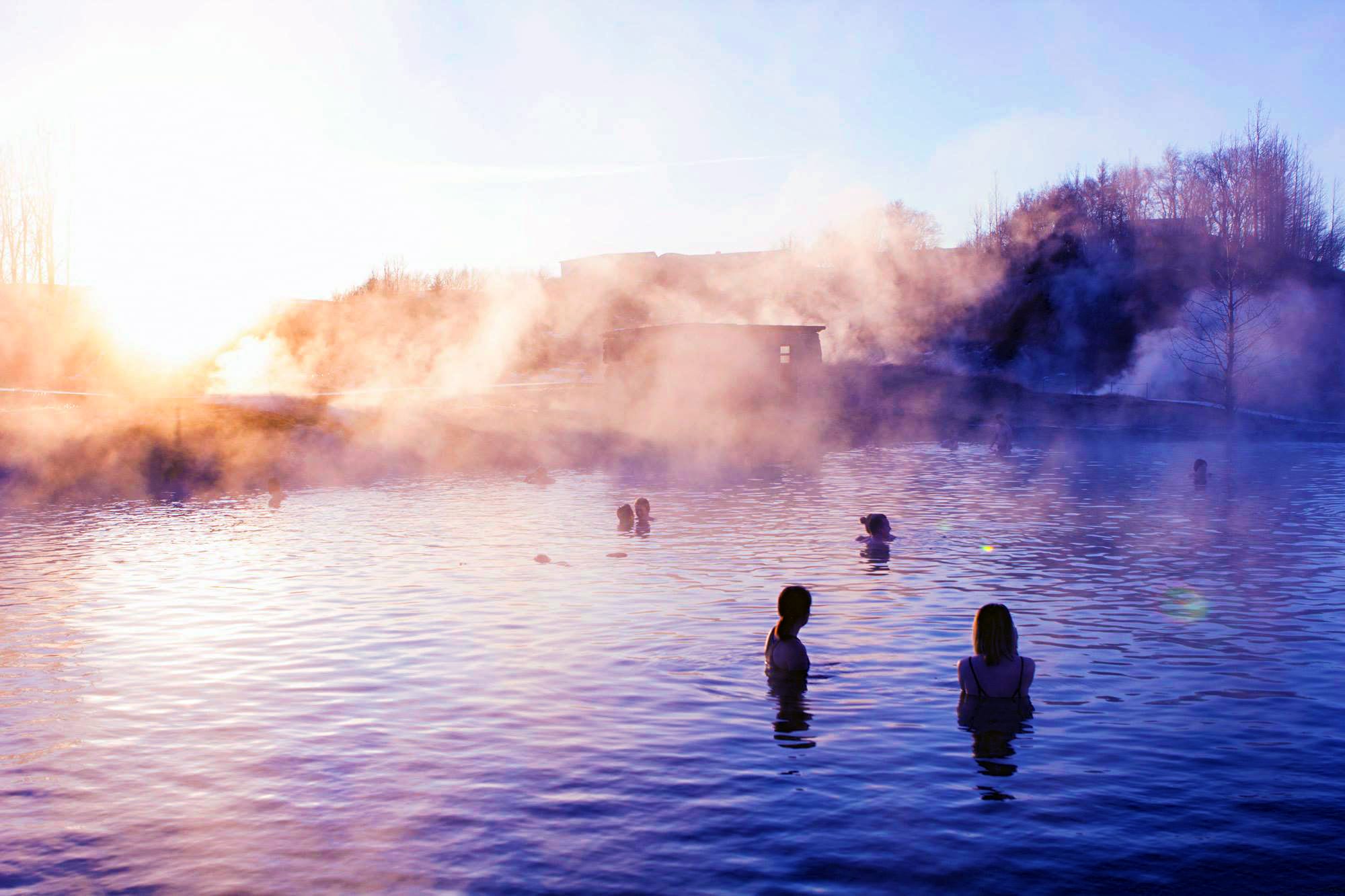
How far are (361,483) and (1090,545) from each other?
74.6ft

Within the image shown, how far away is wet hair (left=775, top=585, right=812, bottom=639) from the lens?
37.5 ft

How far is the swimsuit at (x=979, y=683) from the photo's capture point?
10.3 metres

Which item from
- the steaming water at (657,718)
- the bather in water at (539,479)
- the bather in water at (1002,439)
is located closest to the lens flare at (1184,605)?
the steaming water at (657,718)

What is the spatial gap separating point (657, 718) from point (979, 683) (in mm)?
2947

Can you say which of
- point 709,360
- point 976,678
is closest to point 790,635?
point 976,678

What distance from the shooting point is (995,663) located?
1016 centimetres

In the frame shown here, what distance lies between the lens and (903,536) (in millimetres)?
23062

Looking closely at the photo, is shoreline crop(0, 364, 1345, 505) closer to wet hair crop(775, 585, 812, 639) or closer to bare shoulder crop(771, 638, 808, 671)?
bare shoulder crop(771, 638, 808, 671)

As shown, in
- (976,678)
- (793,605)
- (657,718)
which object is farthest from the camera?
(793,605)

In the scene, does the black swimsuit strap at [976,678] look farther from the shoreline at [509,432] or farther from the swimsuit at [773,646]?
the shoreline at [509,432]

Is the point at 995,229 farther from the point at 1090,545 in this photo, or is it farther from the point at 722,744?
the point at 722,744

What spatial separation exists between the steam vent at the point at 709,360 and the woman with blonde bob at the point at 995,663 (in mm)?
48601

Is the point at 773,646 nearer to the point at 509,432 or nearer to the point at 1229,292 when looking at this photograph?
the point at 509,432

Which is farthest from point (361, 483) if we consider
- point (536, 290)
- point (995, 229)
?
point (995, 229)
